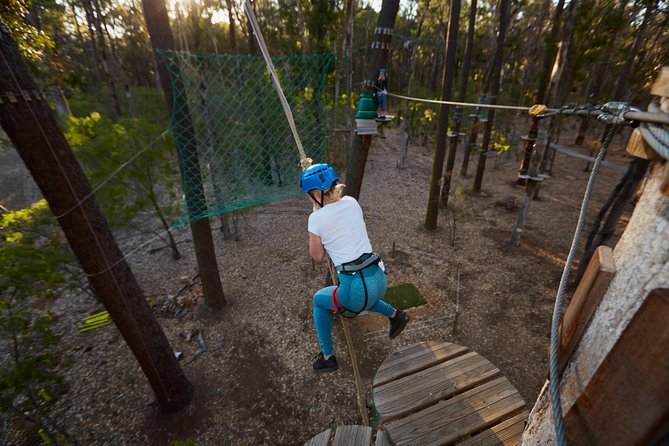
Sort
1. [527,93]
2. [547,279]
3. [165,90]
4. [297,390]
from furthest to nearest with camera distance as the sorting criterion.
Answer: [527,93], [547,279], [297,390], [165,90]

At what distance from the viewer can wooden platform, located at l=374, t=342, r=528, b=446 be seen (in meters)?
1.87

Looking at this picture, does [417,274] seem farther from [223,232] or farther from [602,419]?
[602,419]

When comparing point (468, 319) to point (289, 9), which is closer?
point (468, 319)

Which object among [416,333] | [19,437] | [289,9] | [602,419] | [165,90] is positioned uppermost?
[289,9]

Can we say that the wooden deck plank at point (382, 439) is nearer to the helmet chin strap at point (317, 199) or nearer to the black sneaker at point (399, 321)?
the black sneaker at point (399, 321)

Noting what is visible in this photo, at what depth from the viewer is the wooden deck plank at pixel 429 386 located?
2.04 meters

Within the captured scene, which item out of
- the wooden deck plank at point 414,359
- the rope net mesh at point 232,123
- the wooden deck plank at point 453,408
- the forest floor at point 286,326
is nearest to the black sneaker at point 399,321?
the wooden deck plank at point 414,359

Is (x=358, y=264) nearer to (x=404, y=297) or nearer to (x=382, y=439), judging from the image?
(x=382, y=439)

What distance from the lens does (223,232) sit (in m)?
6.83

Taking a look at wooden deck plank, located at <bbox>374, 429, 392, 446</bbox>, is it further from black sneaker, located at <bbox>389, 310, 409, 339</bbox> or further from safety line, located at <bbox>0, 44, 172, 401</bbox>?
safety line, located at <bbox>0, 44, 172, 401</bbox>

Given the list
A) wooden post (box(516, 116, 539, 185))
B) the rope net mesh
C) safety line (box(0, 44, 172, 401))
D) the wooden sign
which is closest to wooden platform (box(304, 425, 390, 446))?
the wooden sign

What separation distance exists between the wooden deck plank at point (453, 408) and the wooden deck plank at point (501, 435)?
0.45 feet

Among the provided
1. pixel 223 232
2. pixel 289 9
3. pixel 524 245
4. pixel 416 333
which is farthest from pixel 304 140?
pixel 289 9

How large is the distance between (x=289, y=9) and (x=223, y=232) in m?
9.39
